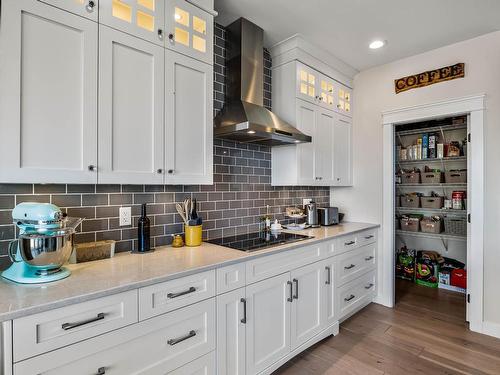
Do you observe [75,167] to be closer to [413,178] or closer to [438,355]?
[438,355]

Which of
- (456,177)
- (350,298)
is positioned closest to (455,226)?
(456,177)

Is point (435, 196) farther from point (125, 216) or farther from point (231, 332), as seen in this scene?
point (125, 216)

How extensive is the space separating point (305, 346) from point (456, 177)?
2.96 m

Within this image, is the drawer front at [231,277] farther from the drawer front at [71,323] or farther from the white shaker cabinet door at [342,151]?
the white shaker cabinet door at [342,151]

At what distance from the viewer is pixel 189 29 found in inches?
74.7

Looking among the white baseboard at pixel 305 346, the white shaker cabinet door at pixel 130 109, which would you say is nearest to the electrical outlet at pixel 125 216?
the white shaker cabinet door at pixel 130 109

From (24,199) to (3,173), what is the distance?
1.12 ft

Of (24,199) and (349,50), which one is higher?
(349,50)

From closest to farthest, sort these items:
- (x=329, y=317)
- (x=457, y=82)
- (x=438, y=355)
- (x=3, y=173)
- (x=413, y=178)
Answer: (x=3, y=173)
(x=438, y=355)
(x=329, y=317)
(x=457, y=82)
(x=413, y=178)

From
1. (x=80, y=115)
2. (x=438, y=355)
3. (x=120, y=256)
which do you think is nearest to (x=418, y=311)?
(x=438, y=355)

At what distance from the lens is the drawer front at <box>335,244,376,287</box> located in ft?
8.69

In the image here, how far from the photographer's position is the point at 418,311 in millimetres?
3117

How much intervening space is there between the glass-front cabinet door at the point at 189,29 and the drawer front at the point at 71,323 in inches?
60.4

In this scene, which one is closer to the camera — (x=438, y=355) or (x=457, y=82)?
(x=438, y=355)
